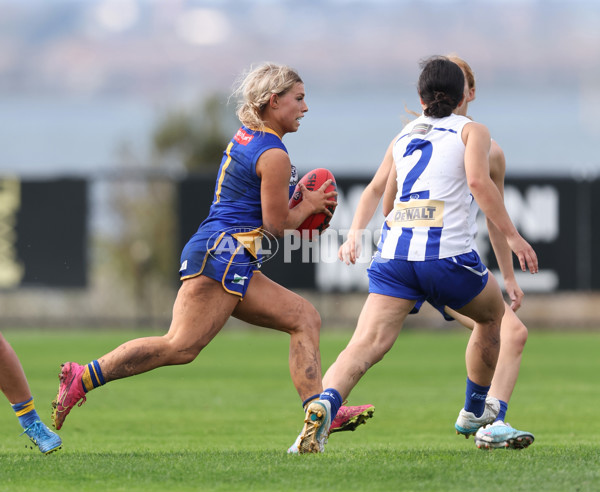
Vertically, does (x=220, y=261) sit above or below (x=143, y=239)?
above

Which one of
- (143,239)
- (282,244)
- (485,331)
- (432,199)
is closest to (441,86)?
(432,199)

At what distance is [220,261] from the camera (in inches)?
238

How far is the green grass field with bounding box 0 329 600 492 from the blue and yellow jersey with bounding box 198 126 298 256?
125 centimetres

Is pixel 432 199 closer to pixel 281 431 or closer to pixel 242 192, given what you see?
pixel 242 192

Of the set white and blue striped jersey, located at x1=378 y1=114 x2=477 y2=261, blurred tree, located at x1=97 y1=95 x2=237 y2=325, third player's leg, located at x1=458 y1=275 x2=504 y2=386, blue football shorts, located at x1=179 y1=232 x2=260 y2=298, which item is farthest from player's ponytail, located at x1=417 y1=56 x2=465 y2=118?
blurred tree, located at x1=97 y1=95 x2=237 y2=325

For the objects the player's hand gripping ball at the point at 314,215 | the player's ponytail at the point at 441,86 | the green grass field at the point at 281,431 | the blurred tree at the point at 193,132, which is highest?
the blurred tree at the point at 193,132

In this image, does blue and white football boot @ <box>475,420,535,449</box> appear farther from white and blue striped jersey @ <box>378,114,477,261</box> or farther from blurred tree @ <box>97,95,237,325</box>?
blurred tree @ <box>97,95,237,325</box>

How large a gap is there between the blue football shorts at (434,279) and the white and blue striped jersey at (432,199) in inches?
1.7

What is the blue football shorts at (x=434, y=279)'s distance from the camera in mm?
5715

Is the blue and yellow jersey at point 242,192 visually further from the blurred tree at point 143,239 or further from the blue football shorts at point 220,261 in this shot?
the blurred tree at point 143,239

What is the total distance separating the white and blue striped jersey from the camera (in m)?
5.74

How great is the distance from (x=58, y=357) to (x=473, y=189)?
10.9 metres

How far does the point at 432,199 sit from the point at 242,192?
1.09 meters

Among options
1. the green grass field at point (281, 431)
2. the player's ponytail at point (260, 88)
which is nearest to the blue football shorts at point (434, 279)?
the green grass field at point (281, 431)
